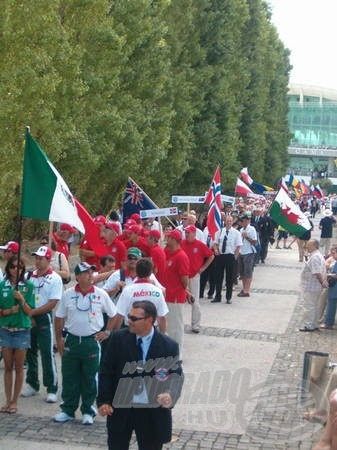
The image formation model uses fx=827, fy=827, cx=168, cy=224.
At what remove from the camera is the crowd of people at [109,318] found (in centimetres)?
587

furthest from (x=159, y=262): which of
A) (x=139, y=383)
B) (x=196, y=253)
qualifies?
(x=139, y=383)

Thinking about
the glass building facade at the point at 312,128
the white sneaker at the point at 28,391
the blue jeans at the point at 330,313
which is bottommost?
the white sneaker at the point at 28,391

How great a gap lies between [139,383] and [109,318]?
2703 mm

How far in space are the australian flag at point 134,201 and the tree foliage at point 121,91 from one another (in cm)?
188

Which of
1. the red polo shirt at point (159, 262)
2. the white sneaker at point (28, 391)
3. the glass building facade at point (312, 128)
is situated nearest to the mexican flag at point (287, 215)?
the red polo shirt at point (159, 262)

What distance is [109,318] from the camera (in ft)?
28.0

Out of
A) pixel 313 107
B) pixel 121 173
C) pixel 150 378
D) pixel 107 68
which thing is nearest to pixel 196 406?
pixel 150 378

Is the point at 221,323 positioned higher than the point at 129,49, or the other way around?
the point at 129,49

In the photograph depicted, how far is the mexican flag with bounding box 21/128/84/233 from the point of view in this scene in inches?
352

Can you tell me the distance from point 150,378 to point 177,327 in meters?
5.25

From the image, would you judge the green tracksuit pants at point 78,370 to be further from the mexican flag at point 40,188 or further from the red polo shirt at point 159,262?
the red polo shirt at point 159,262

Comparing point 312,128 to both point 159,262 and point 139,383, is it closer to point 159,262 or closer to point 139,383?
point 159,262

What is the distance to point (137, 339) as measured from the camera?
19.3 ft

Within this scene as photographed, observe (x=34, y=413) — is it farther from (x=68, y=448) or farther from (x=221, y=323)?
(x=221, y=323)
